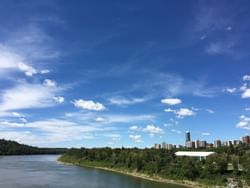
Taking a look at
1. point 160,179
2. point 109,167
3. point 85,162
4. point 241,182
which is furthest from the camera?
point 85,162

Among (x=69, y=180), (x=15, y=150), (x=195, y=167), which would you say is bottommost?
(x=69, y=180)

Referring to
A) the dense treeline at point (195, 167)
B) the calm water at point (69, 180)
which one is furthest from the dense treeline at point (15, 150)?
the calm water at point (69, 180)

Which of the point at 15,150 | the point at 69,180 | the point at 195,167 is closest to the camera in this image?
the point at 195,167

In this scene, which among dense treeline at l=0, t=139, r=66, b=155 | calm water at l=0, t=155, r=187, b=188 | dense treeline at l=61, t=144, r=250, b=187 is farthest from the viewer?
dense treeline at l=0, t=139, r=66, b=155

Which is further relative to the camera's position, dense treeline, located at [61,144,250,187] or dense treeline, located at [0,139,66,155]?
dense treeline, located at [0,139,66,155]

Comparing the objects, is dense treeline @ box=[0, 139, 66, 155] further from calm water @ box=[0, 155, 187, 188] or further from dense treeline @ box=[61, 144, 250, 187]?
calm water @ box=[0, 155, 187, 188]

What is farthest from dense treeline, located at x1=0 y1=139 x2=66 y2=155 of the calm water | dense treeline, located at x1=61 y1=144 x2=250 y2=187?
the calm water

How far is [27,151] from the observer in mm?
169875

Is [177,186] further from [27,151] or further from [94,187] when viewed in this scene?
[27,151]

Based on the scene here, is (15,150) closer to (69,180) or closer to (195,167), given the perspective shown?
(69,180)

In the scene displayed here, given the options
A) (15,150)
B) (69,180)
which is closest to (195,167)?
(69,180)

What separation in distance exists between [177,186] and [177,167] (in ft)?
26.1

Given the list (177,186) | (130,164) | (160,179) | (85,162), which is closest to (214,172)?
(177,186)

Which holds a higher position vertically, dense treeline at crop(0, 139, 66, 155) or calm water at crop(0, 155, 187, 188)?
dense treeline at crop(0, 139, 66, 155)
